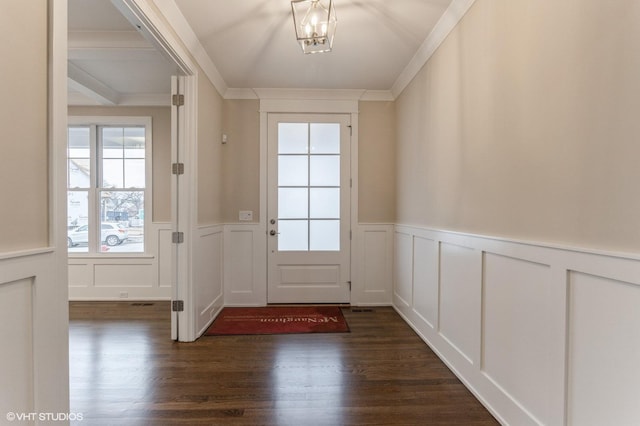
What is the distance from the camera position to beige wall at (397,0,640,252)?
1098 millimetres

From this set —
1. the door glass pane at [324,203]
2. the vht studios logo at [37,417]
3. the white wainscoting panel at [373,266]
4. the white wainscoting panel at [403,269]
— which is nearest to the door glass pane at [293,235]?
the door glass pane at [324,203]

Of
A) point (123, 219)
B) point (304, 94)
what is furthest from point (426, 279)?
point (123, 219)

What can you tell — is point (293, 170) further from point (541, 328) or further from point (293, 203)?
point (541, 328)

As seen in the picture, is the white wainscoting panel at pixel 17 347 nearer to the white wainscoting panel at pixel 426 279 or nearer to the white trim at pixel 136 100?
the white wainscoting panel at pixel 426 279

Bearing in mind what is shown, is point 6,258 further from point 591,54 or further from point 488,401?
point 488,401

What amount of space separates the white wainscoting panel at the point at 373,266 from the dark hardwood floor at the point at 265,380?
2.40 ft

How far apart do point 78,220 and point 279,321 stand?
296 centimetres

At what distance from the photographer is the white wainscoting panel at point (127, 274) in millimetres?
3982

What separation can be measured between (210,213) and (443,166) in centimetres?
227

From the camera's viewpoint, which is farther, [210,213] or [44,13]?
[210,213]

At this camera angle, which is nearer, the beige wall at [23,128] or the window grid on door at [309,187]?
the beige wall at [23,128]

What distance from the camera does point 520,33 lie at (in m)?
1.59

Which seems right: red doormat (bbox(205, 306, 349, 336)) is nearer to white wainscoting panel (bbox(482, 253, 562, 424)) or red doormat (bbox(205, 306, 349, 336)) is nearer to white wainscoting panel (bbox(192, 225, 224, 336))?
white wainscoting panel (bbox(192, 225, 224, 336))

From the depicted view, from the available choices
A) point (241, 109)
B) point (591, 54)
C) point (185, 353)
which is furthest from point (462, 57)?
point (185, 353)
